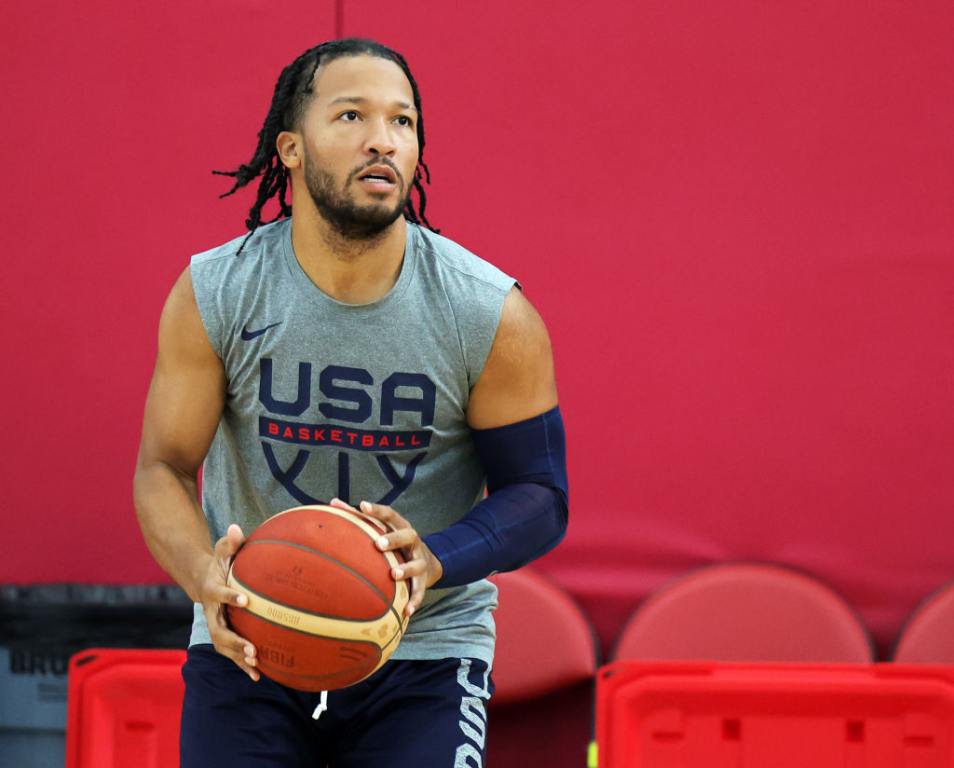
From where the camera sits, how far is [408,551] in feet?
6.63

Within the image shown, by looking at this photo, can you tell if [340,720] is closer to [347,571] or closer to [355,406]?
[347,571]

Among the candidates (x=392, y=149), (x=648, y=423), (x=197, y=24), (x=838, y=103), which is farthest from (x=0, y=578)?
(x=838, y=103)

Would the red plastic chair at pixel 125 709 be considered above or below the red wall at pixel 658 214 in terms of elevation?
below

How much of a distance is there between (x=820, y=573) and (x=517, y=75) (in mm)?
1537

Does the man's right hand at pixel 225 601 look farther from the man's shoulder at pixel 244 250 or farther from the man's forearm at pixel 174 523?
the man's shoulder at pixel 244 250

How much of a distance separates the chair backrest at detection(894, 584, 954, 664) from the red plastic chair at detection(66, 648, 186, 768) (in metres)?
1.80

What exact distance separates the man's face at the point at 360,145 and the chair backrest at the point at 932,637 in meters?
1.93

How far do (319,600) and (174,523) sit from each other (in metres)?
0.37

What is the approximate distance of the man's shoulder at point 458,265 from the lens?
7.48 ft

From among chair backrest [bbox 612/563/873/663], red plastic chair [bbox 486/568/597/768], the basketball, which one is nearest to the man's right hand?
the basketball

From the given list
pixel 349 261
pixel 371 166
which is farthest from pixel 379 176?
pixel 349 261

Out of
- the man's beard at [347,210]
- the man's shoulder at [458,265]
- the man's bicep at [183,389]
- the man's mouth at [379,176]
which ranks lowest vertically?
the man's bicep at [183,389]

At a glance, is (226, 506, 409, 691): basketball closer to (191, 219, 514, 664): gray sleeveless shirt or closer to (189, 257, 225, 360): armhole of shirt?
(191, 219, 514, 664): gray sleeveless shirt

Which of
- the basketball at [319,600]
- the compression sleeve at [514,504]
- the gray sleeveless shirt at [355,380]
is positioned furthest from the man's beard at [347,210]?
the basketball at [319,600]
